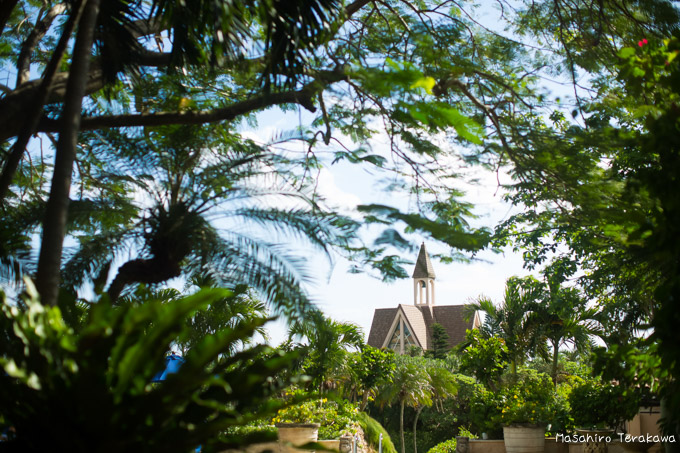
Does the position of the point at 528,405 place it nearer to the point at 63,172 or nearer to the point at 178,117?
the point at 178,117

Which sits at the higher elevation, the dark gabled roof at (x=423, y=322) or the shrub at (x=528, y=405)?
the dark gabled roof at (x=423, y=322)

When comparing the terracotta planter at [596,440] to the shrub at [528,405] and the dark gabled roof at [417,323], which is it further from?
the dark gabled roof at [417,323]

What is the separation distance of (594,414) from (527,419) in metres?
1.23

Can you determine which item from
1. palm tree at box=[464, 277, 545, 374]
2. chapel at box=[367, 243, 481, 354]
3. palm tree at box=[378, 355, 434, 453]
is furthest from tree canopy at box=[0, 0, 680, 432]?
chapel at box=[367, 243, 481, 354]

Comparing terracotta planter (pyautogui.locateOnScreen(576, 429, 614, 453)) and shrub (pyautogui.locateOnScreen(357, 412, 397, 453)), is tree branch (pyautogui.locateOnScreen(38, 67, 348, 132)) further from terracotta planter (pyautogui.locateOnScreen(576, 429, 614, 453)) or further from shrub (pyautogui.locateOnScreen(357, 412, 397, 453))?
shrub (pyautogui.locateOnScreen(357, 412, 397, 453))

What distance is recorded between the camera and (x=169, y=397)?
2.97 metres

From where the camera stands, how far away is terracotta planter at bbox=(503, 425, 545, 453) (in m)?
10.8

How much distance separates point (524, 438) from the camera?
35.5ft

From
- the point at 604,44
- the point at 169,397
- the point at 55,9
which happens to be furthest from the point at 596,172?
the point at 55,9

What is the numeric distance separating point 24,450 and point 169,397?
3.24 feet

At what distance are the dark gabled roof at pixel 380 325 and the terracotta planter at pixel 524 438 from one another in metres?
25.4

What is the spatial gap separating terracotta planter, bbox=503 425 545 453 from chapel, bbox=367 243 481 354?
912 inches

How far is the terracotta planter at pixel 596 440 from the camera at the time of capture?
403 inches

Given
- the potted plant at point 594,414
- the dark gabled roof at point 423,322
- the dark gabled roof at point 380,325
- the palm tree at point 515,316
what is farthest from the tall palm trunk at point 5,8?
the dark gabled roof at point 380,325
